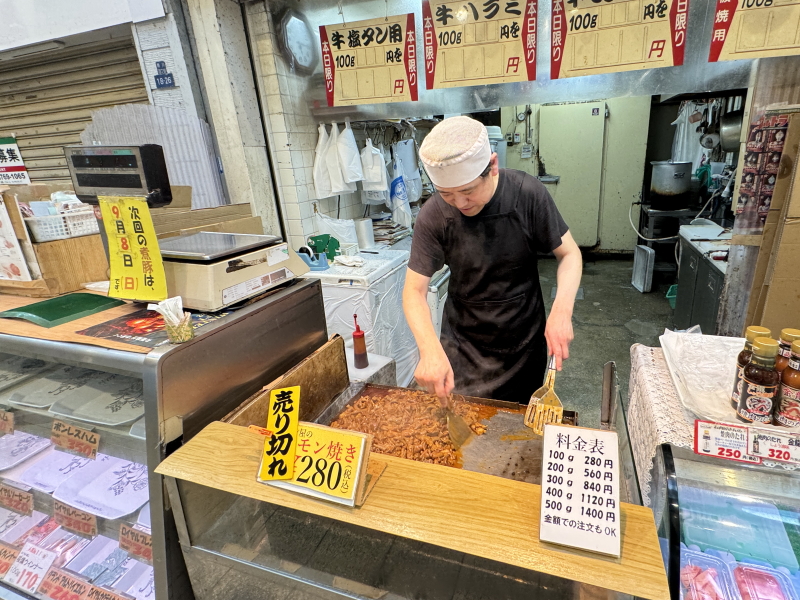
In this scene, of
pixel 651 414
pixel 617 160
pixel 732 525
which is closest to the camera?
pixel 732 525

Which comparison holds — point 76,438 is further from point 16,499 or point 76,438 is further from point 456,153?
point 456,153

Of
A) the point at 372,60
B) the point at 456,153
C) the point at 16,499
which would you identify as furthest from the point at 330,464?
the point at 372,60

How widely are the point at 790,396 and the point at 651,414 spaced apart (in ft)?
1.08

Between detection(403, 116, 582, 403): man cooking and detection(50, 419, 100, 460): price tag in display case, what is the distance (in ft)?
3.68

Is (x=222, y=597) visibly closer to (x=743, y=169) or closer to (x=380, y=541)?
(x=380, y=541)

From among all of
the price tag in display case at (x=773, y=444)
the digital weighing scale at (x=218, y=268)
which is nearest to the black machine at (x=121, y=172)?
the digital weighing scale at (x=218, y=268)

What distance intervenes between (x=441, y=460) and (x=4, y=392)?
1644 mm

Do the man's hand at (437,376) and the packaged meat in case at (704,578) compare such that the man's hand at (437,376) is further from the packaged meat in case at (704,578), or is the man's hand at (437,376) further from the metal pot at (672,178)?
the metal pot at (672,178)

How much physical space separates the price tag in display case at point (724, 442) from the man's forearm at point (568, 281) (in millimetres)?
650

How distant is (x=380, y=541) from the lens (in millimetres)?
1137

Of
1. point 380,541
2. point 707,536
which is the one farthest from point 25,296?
A: point 707,536


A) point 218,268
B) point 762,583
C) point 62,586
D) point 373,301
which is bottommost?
point 62,586

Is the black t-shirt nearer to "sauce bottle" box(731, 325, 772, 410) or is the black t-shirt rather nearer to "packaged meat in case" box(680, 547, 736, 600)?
"sauce bottle" box(731, 325, 772, 410)

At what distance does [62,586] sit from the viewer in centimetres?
160
